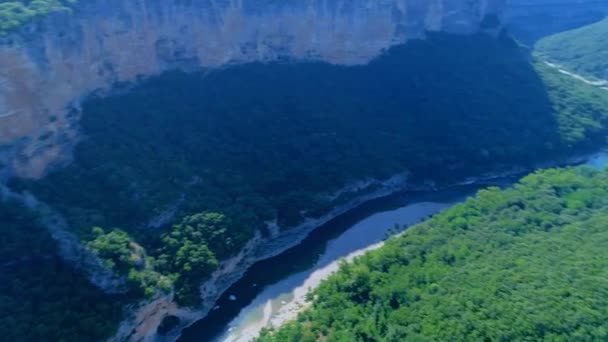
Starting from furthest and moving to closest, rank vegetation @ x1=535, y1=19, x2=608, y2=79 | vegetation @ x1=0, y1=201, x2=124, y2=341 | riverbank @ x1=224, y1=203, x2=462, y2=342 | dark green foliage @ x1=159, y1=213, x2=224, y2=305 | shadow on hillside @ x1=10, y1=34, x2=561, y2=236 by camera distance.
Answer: vegetation @ x1=535, y1=19, x2=608, y2=79
shadow on hillside @ x1=10, y1=34, x2=561, y2=236
riverbank @ x1=224, y1=203, x2=462, y2=342
dark green foliage @ x1=159, y1=213, x2=224, y2=305
vegetation @ x1=0, y1=201, x2=124, y2=341

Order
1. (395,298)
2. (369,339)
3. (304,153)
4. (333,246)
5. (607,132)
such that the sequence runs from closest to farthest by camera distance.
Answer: (369,339), (395,298), (333,246), (304,153), (607,132)

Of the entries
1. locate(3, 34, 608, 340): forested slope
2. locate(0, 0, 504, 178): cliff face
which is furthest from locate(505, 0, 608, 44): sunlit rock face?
locate(0, 0, 504, 178): cliff face

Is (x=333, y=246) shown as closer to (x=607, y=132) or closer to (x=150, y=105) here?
(x=150, y=105)

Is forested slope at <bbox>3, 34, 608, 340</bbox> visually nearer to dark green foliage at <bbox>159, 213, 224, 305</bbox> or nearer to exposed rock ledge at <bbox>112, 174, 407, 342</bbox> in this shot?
dark green foliage at <bbox>159, 213, 224, 305</bbox>

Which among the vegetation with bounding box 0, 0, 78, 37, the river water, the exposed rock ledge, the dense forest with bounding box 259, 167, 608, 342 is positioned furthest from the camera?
the river water

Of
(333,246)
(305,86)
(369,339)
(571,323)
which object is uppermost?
(305,86)

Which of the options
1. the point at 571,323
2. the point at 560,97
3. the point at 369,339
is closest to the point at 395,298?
the point at 369,339
